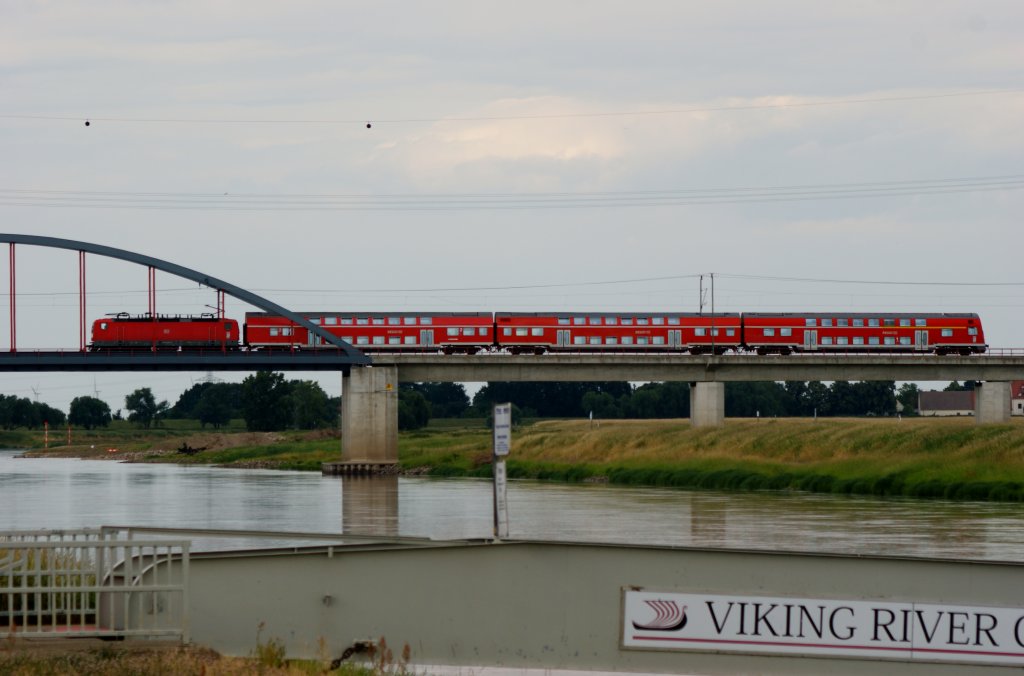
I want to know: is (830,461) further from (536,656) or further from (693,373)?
(536,656)

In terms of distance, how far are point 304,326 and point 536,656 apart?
7301cm

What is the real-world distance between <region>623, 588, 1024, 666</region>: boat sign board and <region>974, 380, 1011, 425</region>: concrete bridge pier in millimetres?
82935

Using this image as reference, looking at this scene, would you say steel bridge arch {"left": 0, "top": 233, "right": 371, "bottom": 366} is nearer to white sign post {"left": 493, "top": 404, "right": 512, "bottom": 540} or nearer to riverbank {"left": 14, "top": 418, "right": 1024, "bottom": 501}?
riverbank {"left": 14, "top": 418, "right": 1024, "bottom": 501}

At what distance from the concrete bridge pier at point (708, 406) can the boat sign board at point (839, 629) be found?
74.4 metres

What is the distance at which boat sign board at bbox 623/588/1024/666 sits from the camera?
582 inches

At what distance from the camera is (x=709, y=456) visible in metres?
73.3

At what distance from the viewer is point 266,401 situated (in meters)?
163

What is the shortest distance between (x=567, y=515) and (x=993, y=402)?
194 feet

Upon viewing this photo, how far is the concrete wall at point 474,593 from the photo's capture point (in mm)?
15102

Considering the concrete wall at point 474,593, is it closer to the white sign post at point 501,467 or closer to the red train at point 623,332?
the white sign post at point 501,467

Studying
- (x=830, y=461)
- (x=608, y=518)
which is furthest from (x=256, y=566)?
(x=830, y=461)

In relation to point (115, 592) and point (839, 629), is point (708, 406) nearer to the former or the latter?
point (839, 629)

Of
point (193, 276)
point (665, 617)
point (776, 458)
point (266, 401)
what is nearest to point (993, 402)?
point (776, 458)

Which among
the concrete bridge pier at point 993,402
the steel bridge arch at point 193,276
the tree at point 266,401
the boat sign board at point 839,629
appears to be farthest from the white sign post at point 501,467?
the tree at point 266,401
